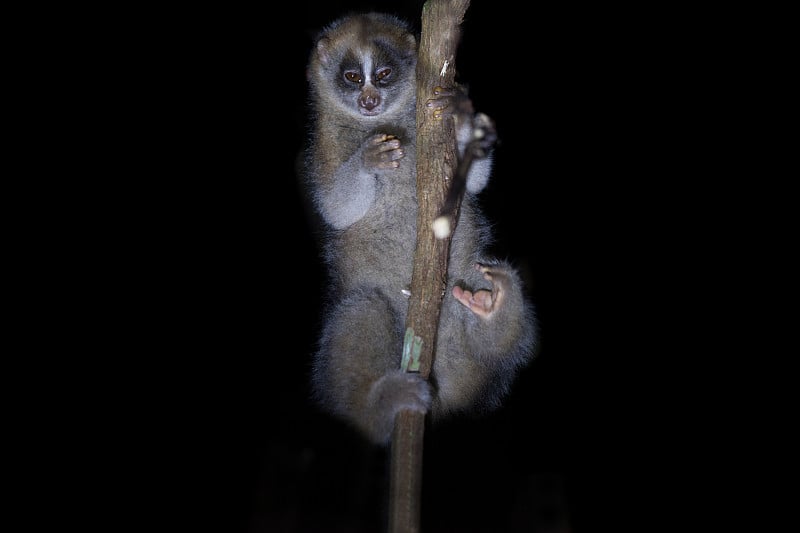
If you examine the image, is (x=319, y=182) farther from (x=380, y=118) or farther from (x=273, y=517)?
(x=273, y=517)


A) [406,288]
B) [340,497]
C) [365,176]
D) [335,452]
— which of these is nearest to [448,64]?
[365,176]

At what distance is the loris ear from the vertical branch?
1.45 metres

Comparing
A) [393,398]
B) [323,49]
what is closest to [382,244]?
[393,398]

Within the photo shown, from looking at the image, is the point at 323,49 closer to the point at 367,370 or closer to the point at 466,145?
the point at 466,145

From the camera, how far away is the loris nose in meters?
3.45

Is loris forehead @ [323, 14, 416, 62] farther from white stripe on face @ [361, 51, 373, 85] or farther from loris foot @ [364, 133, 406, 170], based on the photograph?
loris foot @ [364, 133, 406, 170]

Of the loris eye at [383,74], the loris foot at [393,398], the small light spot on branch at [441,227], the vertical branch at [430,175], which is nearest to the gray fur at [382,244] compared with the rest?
the loris eye at [383,74]

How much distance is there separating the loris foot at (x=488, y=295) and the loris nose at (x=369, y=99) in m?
1.10

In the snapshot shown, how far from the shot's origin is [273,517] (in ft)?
14.1

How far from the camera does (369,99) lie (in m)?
3.45

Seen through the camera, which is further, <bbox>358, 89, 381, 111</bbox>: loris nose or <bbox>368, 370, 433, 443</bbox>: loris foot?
<bbox>358, 89, 381, 111</bbox>: loris nose

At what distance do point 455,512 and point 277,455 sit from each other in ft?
5.08

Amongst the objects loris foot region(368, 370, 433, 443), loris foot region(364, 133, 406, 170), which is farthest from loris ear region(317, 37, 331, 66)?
loris foot region(368, 370, 433, 443)

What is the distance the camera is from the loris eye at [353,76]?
3.57 metres
